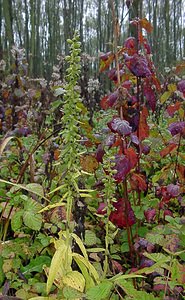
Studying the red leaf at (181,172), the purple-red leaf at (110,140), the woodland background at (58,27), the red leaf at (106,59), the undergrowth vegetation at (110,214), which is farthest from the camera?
the woodland background at (58,27)

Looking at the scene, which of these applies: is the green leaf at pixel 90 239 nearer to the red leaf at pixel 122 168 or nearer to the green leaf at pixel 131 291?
the red leaf at pixel 122 168

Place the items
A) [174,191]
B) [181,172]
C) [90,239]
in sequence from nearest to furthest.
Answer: [90,239], [174,191], [181,172]

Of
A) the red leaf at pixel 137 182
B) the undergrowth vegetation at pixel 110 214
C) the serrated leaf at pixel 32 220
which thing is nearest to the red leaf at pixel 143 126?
the undergrowth vegetation at pixel 110 214

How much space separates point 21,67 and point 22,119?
1.62 ft

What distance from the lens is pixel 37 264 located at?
1.56m

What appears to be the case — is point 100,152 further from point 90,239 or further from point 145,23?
point 145,23

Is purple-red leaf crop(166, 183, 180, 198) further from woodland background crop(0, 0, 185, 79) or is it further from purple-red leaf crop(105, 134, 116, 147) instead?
woodland background crop(0, 0, 185, 79)

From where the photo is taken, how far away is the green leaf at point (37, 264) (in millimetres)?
1525

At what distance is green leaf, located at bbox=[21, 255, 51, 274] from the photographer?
1.53m

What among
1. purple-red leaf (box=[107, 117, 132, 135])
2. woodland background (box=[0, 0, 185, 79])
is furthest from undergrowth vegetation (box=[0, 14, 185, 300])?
woodland background (box=[0, 0, 185, 79])

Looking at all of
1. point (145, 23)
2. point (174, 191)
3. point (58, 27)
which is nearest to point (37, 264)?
point (174, 191)

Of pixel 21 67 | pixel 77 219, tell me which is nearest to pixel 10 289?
pixel 77 219

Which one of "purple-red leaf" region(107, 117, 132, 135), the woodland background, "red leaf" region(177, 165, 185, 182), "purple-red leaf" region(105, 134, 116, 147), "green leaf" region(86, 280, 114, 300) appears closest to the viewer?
"green leaf" region(86, 280, 114, 300)

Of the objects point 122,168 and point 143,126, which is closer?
point 122,168
